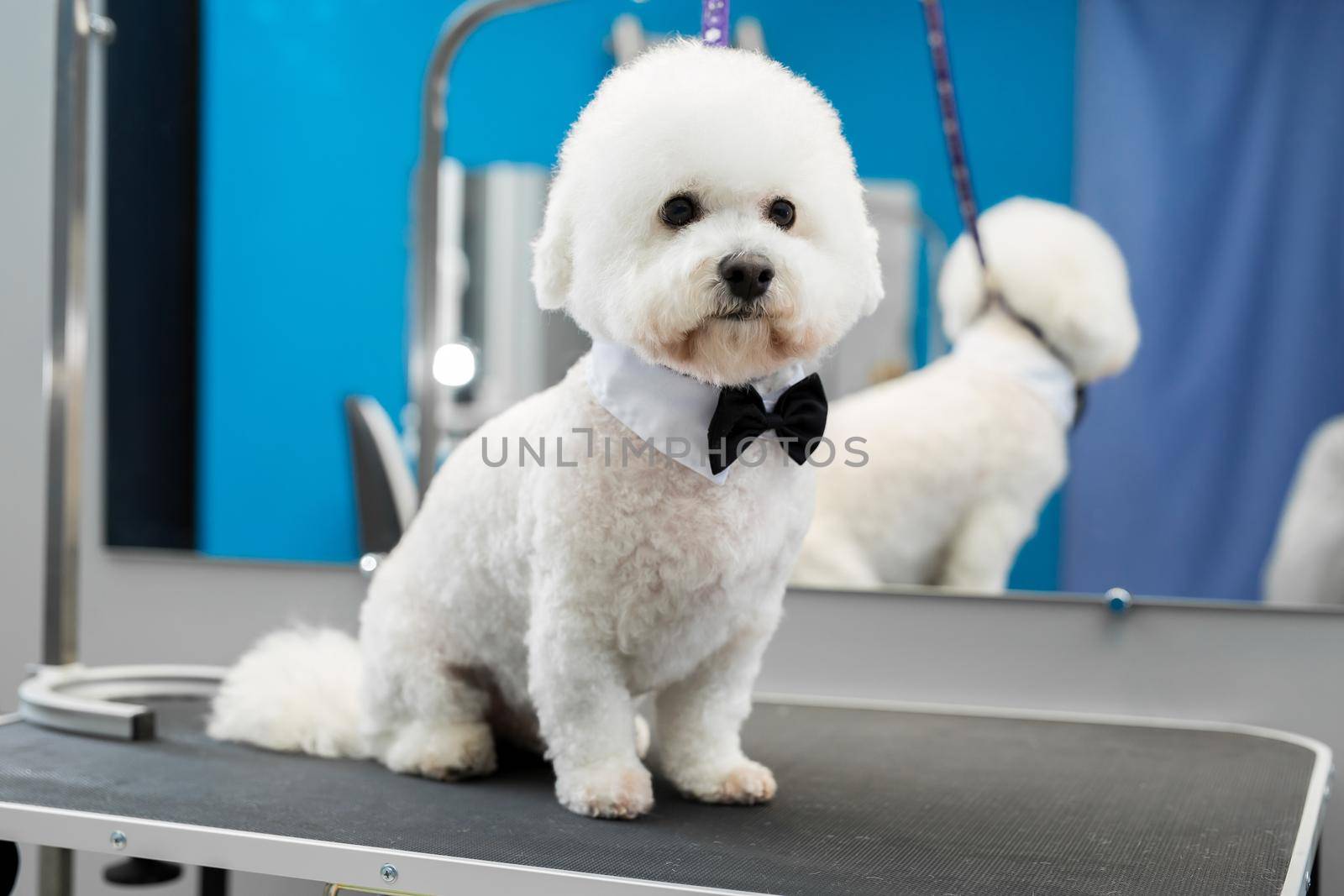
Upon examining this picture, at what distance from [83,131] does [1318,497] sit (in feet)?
5.23

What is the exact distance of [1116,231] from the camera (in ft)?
5.33

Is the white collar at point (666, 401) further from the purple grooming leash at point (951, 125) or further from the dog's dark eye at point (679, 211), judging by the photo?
the purple grooming leash at point (951, 125)

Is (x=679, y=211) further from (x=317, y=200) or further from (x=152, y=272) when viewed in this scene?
(x=152, y=272)

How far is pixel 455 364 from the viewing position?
1941mm

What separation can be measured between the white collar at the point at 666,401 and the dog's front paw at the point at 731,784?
291mm

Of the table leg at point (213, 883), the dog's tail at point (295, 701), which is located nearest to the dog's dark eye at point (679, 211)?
the dog's tail at point (295, 701)

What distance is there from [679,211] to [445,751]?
0.58 metres

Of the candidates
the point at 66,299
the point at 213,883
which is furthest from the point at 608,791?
the point at 66,299

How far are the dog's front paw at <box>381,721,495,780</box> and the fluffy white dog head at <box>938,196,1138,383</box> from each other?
0.84m

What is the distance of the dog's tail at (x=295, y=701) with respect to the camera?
4.36ft

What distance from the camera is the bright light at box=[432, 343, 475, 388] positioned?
194cm

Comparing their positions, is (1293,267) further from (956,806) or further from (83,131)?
(83,131)

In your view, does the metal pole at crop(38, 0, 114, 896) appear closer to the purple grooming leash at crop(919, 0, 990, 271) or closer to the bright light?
the bright light

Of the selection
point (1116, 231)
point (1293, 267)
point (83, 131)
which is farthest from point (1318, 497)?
point (83, 131)
